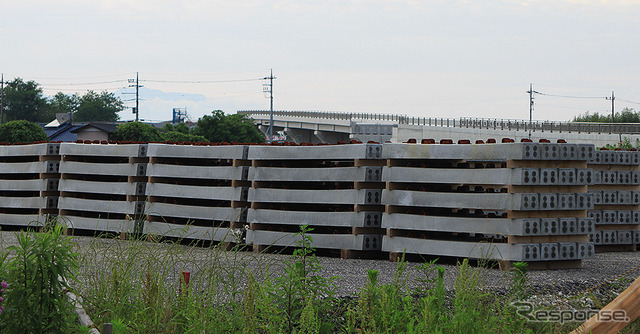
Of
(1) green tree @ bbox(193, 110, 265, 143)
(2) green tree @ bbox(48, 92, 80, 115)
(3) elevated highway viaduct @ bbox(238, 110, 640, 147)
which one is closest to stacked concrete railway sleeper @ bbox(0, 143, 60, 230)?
(3) elevated highway viaduct @ bbox(238, 110, 640, 147)

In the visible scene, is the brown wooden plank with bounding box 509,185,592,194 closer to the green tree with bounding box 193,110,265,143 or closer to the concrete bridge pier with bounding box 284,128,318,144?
the green tree with bounding box 193,110,265,143

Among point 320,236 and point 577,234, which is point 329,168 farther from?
point 577,234

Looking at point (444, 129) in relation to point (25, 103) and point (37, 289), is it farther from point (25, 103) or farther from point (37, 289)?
point (25, 103)

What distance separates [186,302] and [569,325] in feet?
12.7

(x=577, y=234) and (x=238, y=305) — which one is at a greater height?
(x=577, y=234)

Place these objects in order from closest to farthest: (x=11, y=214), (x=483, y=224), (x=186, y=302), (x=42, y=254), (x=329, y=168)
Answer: (x=42, y=254), (x=186, y=302), (x=483, y=224), (x=329, y=168), (x=11, y=214)

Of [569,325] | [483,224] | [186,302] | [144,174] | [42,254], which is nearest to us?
[42,254]

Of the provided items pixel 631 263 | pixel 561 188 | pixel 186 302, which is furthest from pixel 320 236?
→ pixel 186 302

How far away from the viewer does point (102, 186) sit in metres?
14.9

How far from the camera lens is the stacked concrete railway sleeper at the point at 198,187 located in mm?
12977

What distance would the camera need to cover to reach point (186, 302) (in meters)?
5.98

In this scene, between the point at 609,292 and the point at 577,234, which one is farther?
the point at 577,234

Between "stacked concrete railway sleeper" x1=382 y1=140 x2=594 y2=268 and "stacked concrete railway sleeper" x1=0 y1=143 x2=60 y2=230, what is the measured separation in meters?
7.95

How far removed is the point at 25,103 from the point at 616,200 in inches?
5807
